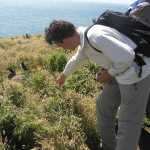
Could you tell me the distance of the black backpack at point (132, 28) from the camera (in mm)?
5594

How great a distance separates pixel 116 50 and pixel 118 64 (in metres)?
0.16

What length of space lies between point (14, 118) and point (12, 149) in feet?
1.84

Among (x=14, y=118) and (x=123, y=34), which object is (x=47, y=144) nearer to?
(x=14, y=118)

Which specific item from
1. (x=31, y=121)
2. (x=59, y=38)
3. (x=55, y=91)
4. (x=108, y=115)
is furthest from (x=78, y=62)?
(x=55, y=91)

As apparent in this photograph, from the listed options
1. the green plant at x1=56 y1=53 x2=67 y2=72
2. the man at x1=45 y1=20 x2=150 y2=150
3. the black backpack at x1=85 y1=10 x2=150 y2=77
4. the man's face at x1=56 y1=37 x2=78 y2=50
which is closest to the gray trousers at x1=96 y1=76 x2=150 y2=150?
the man at x1=45 y1=20 x2=150 y2=150

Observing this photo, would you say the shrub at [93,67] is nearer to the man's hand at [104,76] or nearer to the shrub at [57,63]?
the shrub at [57,63]

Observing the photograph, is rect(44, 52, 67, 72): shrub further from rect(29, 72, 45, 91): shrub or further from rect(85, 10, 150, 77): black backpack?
rect(85, 10, 150, 77): black backpack

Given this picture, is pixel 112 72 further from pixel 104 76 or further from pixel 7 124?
pixel 7 124

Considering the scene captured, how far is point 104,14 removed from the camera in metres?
5.70

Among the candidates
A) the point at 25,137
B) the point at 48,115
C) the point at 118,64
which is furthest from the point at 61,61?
the point at 118,64

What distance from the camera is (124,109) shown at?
5844mm

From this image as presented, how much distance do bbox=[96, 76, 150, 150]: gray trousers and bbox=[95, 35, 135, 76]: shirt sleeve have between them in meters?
0.38

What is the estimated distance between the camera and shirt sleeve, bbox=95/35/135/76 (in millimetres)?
5387

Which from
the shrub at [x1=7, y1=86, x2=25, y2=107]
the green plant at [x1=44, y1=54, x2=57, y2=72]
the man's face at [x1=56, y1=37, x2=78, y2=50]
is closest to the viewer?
the man's face at [x1=56, y1=37, x2=78, y2=50]
